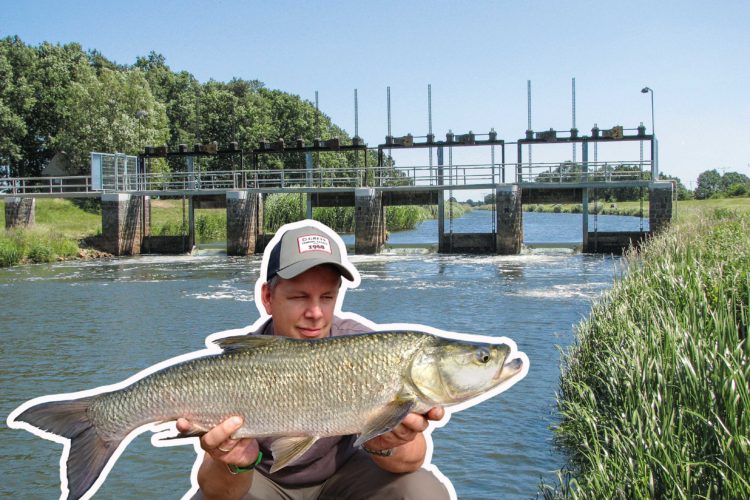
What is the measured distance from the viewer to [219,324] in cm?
2020

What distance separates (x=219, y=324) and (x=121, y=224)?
2758cm

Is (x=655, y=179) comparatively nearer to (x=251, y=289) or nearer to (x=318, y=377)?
(x=251, y=289)

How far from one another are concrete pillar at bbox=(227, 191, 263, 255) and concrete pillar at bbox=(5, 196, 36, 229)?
1201 centimetres

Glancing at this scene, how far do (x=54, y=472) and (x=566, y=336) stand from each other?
10121mm

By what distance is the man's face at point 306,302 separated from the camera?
361 centimetres

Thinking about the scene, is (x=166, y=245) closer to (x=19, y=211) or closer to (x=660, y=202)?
(x=19, y=211)

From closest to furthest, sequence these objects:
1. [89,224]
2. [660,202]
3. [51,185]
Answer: [660,202]
[51,185]
[89,224]

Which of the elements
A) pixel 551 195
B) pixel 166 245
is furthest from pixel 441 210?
pixel 166 245

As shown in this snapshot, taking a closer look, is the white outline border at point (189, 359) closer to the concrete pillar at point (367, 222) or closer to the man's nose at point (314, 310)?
the man's nose at point (314, 310)

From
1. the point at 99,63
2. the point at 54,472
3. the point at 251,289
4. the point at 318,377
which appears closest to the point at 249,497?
the point at 318,377

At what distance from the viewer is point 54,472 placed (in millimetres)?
9602

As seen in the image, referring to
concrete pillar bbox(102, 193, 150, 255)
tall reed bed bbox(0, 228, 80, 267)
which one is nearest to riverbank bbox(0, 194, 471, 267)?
tall reed bed bbox(0, 228, 80, 267)

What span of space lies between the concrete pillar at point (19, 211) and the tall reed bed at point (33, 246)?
518cm

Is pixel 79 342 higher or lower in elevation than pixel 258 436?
lower
